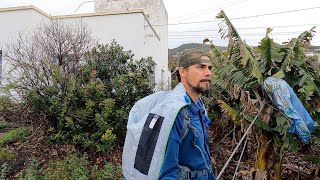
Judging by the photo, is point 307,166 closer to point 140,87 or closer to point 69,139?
point 140,87

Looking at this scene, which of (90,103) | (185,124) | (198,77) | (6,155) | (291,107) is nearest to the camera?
(185,124)

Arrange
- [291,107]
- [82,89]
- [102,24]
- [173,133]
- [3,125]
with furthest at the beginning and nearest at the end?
[102,24]
[3,125]
[82,89]
[291,107]
[173,133]

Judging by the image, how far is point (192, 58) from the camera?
262 cm

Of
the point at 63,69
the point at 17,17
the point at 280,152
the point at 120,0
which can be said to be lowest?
the point at 280,152

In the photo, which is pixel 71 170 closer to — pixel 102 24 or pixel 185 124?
pixel 185 124

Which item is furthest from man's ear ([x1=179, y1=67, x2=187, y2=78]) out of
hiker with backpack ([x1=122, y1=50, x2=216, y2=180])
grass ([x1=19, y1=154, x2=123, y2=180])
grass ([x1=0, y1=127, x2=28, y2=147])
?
grass ([x1=0, y1=127, x2=28, y2=147])

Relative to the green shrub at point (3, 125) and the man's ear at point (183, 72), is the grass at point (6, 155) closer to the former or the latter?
the green shrub at point (3, 125)

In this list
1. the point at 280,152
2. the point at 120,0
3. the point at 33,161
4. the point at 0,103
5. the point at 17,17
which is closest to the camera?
the point at 280,152

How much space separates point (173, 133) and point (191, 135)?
22cm

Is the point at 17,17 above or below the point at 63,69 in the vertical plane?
above

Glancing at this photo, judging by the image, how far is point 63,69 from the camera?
7996mm

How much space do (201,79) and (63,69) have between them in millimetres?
6188

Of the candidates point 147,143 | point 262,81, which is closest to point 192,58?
point 147,143

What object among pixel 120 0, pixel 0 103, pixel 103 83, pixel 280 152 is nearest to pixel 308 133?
pixel 280 152
